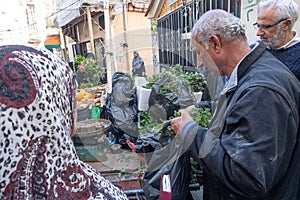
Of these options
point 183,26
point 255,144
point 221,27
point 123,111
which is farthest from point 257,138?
point 183,26

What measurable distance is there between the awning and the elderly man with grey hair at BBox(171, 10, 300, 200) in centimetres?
2074

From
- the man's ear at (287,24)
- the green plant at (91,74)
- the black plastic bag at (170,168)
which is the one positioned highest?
the man's ear at (287,24)

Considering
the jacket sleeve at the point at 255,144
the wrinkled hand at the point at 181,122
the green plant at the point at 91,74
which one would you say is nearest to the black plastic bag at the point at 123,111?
the wrinkled hand at the point at 181,122

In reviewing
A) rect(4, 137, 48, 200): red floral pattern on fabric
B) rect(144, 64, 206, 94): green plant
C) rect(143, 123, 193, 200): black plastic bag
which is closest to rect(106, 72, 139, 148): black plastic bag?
rect(144, 64, 206, 94): green plant

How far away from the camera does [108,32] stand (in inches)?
308

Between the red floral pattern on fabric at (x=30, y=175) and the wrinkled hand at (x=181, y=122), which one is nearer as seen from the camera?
the red floral pattern on fabric at (x=30, y=175)

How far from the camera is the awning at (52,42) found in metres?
19.8

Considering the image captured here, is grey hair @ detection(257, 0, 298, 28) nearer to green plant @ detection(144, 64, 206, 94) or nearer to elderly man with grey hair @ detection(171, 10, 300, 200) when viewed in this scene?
elderly man with grey hair @ detection(171, 10, 300, 200)

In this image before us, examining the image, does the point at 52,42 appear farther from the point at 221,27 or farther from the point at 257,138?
the point at 257,138

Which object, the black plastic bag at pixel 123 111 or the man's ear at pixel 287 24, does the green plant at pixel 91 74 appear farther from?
the man's ear at pixel 287 24

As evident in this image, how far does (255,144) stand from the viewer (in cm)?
101

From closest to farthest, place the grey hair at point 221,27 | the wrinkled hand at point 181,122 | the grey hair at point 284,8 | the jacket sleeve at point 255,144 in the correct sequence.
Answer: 1. the jacket sleeve at point 255,144
2. the grey hair at point 221,27
3. the wrinkled hand at point 181,122
4. the grey hair at point 284,8

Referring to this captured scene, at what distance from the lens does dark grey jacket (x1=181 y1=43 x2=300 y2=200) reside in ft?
3.33

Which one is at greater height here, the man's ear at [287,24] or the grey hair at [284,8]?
the grey hair at [284,8]
